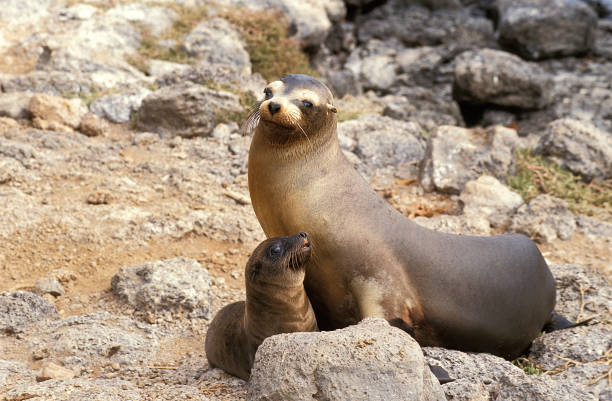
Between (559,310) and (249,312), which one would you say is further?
(559,310)

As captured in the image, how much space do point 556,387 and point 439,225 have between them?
311 centimetres

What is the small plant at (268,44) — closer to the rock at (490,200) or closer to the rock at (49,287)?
the rock at (490,200)

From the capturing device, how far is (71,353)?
3721 mm

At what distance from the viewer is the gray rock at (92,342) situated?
3.69 m

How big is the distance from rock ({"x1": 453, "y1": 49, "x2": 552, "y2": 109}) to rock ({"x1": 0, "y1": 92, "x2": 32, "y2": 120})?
6.34m

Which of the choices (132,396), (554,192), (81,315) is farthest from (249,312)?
(554,192)

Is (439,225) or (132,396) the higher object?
(132,396)

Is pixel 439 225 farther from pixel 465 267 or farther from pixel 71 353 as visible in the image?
pixel 71 353

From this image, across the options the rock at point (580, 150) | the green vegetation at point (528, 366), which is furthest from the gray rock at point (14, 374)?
the rock at point (580, 150)

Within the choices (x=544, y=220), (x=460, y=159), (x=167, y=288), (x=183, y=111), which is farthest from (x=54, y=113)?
(x=544, y=220)

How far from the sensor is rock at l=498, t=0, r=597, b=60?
1313cm

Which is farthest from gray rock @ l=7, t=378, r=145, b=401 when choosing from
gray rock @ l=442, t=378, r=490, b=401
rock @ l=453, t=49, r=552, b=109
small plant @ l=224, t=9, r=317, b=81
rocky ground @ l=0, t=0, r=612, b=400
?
rock @ l=453, t=49, r=552, b=109

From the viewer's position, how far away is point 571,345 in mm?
3875

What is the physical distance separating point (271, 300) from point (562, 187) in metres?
4.58
